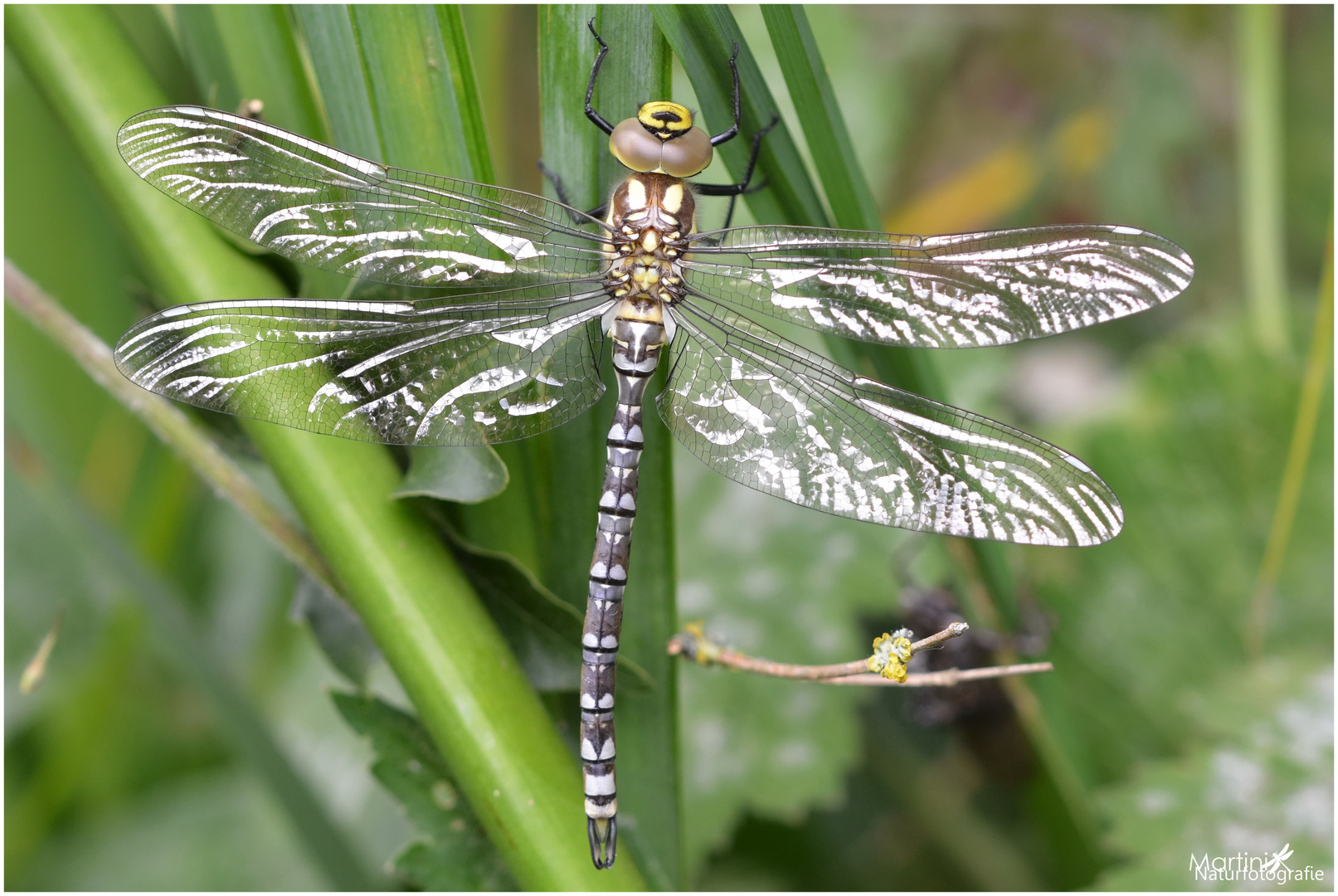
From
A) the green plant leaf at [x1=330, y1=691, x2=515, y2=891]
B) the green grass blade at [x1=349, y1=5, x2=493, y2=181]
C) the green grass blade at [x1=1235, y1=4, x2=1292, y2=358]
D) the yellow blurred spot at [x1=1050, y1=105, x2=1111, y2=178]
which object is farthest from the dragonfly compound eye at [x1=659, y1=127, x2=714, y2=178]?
the yellow blurred spot at [x1=1050, y1=105, x2=1111, y2=178]

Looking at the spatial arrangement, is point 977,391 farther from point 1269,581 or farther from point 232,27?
point 232,27

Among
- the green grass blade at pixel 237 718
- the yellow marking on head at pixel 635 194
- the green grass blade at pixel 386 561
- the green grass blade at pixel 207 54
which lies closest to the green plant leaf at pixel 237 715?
the green grass blade at pixel 237 718

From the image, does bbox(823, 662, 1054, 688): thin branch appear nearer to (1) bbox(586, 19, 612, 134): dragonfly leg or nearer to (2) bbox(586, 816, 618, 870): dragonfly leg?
(2) bbox(586, 816, 618, 870): dragonfly leg

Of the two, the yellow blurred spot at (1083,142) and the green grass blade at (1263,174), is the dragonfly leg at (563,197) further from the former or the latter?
the yellow blurred spot at (1083,142)

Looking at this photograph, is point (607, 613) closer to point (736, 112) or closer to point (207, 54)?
point (736, 112)

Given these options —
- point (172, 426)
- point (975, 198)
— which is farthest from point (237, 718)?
point (975, 198)

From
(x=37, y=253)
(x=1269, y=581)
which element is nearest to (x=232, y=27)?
(x=37, y=253)
